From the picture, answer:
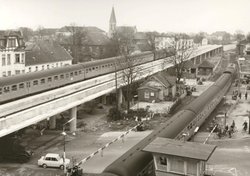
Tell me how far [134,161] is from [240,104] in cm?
3669

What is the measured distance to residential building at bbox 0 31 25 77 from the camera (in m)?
57.5

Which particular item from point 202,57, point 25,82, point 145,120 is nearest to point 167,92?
point 145,120

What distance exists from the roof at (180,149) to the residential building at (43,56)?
1747 inches

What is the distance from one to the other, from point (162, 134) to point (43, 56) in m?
47.0

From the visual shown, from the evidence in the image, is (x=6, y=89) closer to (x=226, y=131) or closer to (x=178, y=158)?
(x=226, y=131)

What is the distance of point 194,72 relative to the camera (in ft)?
272

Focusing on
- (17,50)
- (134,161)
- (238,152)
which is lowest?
(238,152)

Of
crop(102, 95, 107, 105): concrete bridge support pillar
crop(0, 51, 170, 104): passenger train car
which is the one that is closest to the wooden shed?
crop(0, 51, 170, 104): passenger train car

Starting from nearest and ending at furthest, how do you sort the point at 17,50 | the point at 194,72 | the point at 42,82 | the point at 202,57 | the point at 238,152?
1. the point at 238,152
2. the point at 42,82
3. the point at 17,50
4. the point at 194,72
5. the point at 202,57

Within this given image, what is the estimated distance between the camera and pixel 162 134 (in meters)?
24.8

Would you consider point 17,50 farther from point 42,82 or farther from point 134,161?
point 134,161

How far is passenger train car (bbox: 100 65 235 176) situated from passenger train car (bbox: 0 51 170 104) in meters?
14.7

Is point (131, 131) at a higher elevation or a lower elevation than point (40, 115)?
lower

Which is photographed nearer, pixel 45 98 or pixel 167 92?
pixel 45 98
